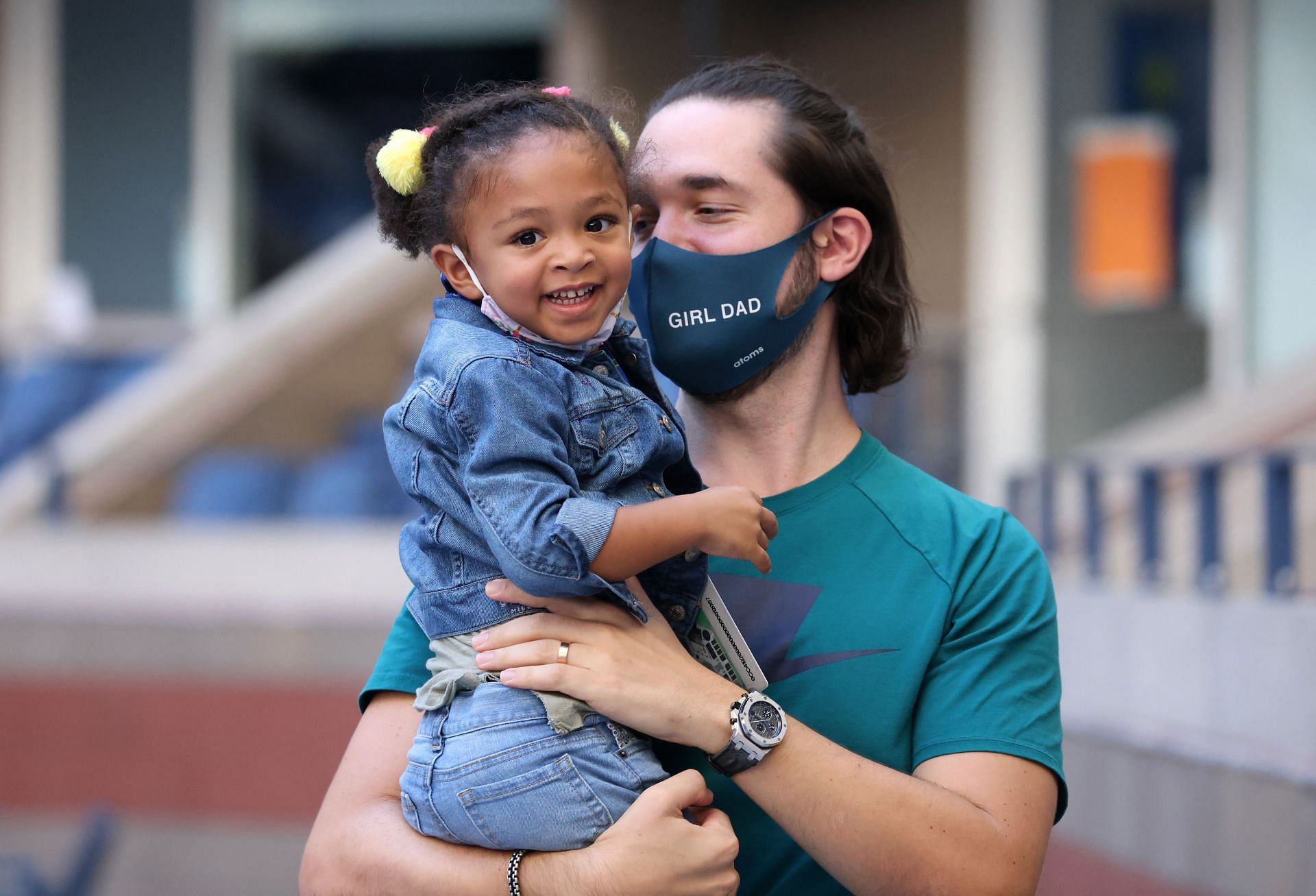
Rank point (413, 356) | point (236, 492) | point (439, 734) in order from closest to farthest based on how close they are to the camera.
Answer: point (439, 734) → point (236, 492) → point (413, 356)

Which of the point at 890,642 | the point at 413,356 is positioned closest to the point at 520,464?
the point at 890,642

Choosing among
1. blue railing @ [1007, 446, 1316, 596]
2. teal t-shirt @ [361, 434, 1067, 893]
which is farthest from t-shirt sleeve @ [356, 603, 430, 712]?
blue railing @ [1007, 446, 1316, 596]

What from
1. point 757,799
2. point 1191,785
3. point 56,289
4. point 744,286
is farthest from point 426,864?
point 56,289

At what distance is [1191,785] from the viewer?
4.12 metres

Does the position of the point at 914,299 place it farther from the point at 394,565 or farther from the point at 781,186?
the point at 394,565

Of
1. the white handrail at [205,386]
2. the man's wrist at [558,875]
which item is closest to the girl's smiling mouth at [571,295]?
the man's wrist at [558,875]

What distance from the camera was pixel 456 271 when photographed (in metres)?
2.01

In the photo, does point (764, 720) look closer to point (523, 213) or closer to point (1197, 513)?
point (523, 213)

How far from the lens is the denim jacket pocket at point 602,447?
1.91 meters

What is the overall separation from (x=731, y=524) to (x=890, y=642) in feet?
1.21

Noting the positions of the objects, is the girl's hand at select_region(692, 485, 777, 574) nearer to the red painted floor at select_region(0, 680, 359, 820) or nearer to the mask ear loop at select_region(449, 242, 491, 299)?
the mask ear loop at select_region(449, 242, 491, 299)

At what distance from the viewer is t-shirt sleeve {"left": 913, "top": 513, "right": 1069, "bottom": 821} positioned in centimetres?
200

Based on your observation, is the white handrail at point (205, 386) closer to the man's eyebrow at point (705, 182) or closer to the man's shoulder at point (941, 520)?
the man's eyebrow at point (705, 182)

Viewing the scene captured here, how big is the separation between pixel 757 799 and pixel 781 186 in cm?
95
